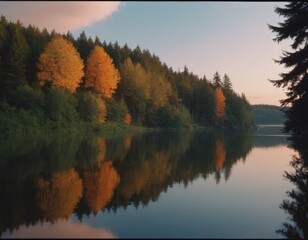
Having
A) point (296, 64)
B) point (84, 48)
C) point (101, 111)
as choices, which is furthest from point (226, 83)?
point (296, 64)

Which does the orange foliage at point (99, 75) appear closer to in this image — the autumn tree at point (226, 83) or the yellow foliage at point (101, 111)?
the yellow foliage at point (101, 111)

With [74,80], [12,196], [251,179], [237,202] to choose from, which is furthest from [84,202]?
[74,80]

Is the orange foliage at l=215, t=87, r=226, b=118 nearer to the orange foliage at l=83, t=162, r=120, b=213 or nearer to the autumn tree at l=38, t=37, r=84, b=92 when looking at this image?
the autumn tree at l=38, t=37, r=84, b=92

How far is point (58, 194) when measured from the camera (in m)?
13.6

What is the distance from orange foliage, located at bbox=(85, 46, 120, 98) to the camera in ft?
233

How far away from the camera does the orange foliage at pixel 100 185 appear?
12.9 metres

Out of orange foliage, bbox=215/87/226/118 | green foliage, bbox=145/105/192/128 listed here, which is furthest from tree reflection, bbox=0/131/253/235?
orange foliage, bbox=215/87/226/118

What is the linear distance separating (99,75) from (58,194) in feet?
194

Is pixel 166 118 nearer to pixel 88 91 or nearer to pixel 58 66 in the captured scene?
pixel 88 91

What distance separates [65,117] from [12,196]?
135ft

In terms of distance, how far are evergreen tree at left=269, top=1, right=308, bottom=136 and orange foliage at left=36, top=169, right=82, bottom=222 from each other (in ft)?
44.7

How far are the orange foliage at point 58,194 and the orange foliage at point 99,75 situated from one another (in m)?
54.3

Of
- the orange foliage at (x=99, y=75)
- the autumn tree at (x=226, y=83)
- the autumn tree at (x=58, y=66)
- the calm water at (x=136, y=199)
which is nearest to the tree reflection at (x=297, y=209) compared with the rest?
the calm water at (x=136, y=199)

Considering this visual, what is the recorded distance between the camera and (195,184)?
17156 mm
